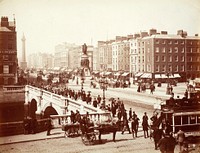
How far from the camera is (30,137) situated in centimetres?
710

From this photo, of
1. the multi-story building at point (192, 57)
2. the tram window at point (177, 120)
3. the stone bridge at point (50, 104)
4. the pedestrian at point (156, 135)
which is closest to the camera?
the pedestrian at point (156, 135)

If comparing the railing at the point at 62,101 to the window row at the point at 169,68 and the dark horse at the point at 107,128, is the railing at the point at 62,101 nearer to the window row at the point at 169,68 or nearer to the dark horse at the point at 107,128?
the dark horse at the point at 107,128

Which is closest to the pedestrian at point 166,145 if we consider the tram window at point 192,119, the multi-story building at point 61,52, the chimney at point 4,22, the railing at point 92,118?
the tram window at point 192,119

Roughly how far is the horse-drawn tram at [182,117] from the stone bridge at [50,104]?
1745mm

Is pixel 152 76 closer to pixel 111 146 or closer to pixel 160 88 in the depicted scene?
pixel 160 88

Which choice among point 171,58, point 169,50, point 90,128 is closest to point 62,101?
point 90,128

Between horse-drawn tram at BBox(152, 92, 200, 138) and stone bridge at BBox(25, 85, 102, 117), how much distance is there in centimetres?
174

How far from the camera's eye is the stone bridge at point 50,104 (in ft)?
28.8

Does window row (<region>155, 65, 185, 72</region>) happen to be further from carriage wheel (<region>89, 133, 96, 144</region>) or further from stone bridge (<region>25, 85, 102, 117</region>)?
carriage wheel (<region>89, 133, 96, 144</region>)

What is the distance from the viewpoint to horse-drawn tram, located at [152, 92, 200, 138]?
7410mm

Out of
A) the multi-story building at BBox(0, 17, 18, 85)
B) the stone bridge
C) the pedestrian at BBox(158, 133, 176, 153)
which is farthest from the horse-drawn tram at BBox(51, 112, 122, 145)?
the multi-story building at BBox(0, 17, 18, 85)

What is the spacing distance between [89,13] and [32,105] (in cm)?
844

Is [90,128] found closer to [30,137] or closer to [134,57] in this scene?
[30,137]

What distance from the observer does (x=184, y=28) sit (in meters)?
7.75
